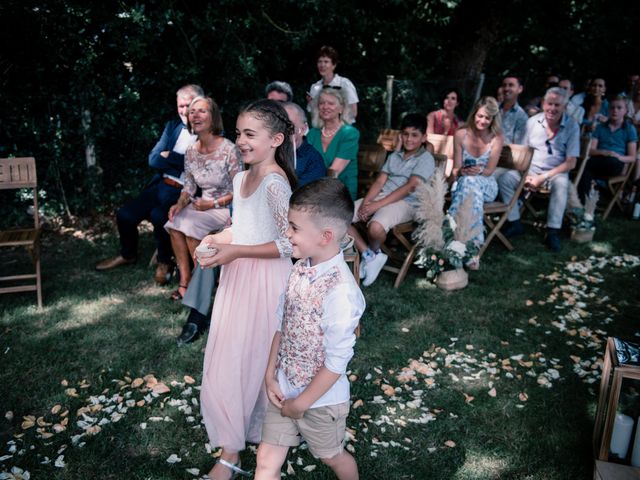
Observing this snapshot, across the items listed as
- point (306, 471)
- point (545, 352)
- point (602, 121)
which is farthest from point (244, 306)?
point (602, 121)

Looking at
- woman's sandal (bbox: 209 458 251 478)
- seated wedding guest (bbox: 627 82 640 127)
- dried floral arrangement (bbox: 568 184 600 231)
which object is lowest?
woman's sandal (bbox: 209 458 251 478)

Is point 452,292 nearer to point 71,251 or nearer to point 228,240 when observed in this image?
point 228,240

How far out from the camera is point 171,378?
11.5 feet

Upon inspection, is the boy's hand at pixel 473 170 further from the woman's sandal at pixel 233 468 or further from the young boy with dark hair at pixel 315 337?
the woman's sandal at pixel 233 468

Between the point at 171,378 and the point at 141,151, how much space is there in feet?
14.8

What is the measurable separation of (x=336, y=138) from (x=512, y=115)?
125 inches

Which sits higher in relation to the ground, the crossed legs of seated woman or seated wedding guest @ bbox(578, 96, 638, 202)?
seated wedding guest @ bbox(578, 96, 638, 202)

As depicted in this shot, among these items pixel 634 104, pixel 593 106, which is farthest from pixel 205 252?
pixel 634 104

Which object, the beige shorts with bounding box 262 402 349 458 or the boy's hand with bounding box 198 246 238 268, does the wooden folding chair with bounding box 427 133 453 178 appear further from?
the beige shorts with bounding box 262 402 349 458

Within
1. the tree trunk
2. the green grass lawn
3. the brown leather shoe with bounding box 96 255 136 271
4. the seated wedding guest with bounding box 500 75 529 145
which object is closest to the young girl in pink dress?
the green grass lawn

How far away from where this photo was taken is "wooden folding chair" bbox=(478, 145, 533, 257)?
19.2 feet

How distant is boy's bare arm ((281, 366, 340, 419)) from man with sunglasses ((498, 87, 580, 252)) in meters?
4.97

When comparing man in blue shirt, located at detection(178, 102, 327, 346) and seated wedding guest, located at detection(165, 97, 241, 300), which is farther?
seated wedding guest, located at detection(165, 97, 241, 300)

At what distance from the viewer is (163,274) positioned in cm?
497
